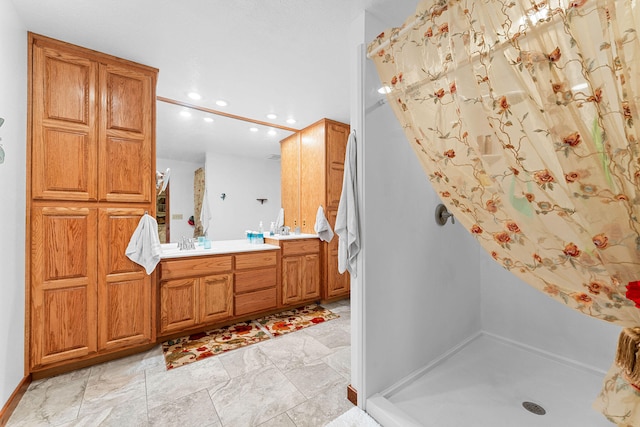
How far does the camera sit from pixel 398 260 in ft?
5.78

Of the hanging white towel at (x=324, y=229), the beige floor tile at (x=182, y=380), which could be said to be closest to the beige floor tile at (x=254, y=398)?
the beige floor tile at (x=182, y=380)

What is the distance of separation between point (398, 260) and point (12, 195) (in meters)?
2.52

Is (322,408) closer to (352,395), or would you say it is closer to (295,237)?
(352,395)

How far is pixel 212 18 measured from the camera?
1.67 meters

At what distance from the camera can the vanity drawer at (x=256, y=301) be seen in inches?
111

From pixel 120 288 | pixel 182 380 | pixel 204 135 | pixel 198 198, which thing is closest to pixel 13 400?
pixel 120 288

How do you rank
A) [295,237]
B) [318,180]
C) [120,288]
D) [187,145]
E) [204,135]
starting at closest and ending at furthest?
[120,288] → [187,145] → [204,135] → [295,237] → [318,180]

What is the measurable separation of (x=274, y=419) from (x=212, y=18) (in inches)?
98.0

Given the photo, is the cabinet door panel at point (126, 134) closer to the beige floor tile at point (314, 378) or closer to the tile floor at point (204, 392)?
the tile floor at point (204, 392)

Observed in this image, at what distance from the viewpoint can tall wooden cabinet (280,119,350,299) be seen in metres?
3.37

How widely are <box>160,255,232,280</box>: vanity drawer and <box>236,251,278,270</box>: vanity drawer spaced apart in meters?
0.12

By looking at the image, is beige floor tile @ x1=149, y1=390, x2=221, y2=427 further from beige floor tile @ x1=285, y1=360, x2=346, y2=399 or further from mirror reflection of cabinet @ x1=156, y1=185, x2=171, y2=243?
mirror reflection of cabinet @ x1=156, y1=185, x2=171, y2=243

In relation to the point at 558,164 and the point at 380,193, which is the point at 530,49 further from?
the point at 380,193

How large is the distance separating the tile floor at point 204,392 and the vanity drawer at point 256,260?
0.87 metres
